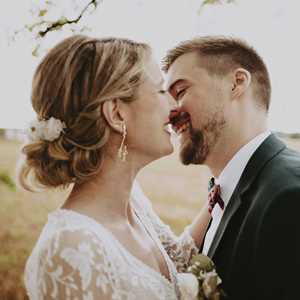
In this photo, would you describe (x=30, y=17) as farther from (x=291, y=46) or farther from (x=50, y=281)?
(x=50, y=281)

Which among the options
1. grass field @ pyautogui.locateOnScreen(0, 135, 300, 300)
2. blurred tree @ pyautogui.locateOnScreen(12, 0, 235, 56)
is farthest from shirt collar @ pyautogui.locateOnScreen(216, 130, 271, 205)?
blurred tree @ pyautogui.locateOnScreen(12, 0, 235, 56)

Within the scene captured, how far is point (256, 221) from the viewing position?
4.88 feet

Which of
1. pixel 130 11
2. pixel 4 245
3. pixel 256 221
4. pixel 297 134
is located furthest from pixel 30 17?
pixel 256 221

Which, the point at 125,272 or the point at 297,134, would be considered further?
the point at 297,134

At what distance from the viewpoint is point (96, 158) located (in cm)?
159

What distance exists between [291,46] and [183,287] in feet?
4.43

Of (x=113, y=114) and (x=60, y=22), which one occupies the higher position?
(x=60, y=22)

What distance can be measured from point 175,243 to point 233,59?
0.76m

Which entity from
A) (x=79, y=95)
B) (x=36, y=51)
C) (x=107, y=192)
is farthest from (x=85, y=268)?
(x=36, y=51)

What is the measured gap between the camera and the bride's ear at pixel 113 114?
1534 mm

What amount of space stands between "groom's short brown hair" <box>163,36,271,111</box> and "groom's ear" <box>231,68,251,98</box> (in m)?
0.06

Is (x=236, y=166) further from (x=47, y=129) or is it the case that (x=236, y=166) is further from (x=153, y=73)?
(x=47, y=129)

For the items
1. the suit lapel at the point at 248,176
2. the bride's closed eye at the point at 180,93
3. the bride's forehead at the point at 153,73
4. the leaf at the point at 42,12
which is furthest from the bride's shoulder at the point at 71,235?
the leaf at the point at 42,12

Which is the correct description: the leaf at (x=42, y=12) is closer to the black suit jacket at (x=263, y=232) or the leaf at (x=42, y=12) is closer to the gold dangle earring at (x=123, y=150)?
the gold dangle earring at (x=123, y=150)
